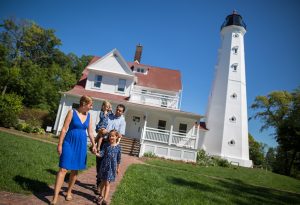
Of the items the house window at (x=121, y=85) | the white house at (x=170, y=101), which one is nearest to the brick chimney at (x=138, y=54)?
the white house at (x=170, y=101)

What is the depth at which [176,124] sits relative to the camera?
2091 centimetres

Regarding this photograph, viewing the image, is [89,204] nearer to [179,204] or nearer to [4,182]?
[4,182]

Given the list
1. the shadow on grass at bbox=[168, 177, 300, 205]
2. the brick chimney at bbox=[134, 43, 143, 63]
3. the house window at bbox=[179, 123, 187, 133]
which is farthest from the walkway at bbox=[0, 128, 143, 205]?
A: the brick chimney at bbox=[134, 43, 143, 63]

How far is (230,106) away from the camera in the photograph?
75.5 feet

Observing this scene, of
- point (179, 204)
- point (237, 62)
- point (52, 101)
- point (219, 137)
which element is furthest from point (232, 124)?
point (52, 101)

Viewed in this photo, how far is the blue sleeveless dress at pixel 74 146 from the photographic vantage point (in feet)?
12.8

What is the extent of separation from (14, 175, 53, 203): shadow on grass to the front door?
15455mm

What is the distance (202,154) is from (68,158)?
54.2 ft

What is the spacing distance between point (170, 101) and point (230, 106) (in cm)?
683

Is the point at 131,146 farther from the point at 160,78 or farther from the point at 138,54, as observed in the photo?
the point at 138,54

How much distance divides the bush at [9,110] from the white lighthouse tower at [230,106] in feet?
59.4

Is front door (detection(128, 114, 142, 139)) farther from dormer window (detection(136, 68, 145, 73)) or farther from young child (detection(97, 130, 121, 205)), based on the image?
young child (detection(97, 130, 121, 205))

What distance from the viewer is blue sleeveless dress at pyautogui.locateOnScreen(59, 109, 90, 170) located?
3.90 metres

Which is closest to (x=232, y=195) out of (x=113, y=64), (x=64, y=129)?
(x=64, y=129)
